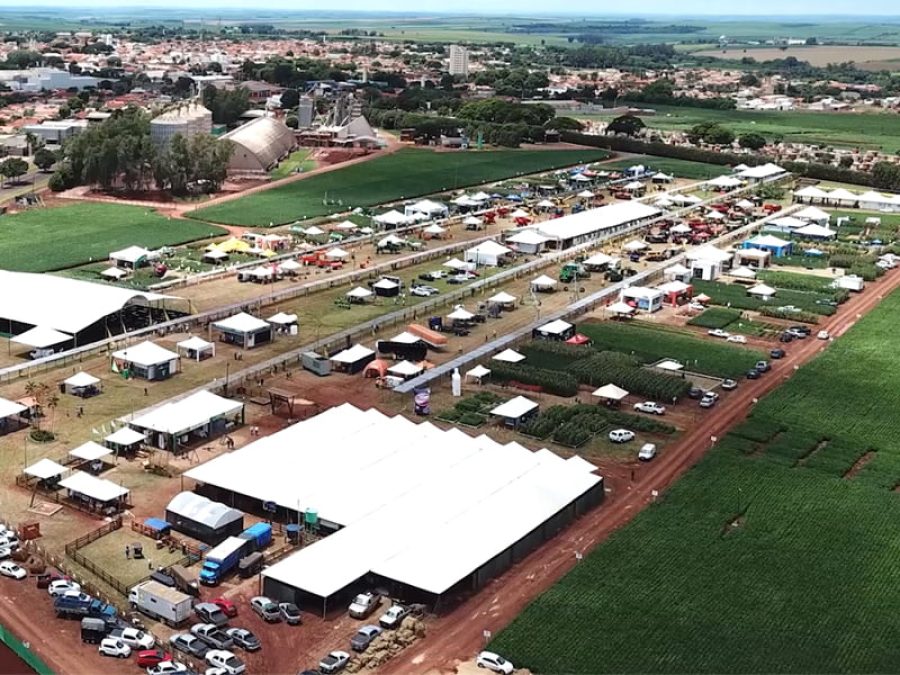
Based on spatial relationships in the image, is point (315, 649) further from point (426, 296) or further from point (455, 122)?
point (455, 122)

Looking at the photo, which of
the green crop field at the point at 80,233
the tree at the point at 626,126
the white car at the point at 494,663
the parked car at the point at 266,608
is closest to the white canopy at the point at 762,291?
the green crop field at the point at 80,233

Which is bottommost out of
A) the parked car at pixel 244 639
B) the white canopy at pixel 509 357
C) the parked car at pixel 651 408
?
the parked car at pixel 651 408

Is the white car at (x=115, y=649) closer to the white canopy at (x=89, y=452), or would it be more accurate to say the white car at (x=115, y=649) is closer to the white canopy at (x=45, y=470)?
the white canopy at (x=45, y=470)

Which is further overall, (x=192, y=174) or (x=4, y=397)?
(x=192, y=174)

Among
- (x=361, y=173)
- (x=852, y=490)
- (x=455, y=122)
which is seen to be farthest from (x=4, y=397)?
(x=455, y=122)

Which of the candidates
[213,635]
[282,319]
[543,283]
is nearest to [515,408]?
[282,319]

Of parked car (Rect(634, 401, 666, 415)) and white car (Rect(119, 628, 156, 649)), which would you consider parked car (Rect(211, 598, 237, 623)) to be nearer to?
white car (Rect(119, 628, 156, 649))

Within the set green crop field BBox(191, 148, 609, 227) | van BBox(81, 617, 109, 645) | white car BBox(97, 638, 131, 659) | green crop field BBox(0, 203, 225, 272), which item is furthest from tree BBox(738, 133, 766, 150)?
white car BBox(97, 638, 131, 659)

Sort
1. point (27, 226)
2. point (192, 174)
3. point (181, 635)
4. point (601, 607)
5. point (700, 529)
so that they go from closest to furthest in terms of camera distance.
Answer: point (181, 635) < point (601, 607) < point (700, 529) < point (27, 226) < point (192, 174)
